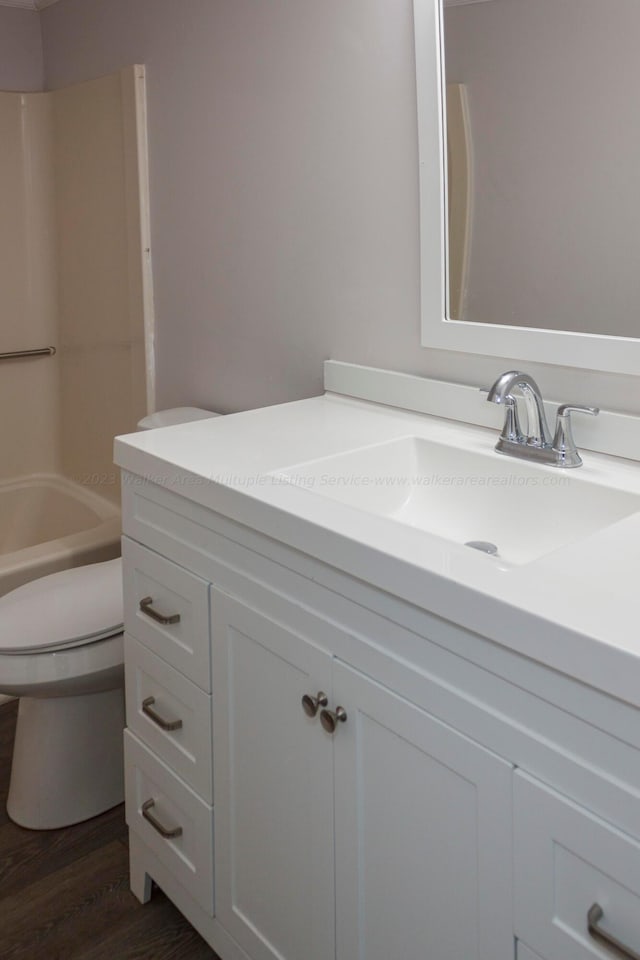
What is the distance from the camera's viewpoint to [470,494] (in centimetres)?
138

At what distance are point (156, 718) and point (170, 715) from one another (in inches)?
1.2

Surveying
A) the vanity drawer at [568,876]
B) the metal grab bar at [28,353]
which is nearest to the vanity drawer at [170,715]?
the vanity drawer at [568,876]

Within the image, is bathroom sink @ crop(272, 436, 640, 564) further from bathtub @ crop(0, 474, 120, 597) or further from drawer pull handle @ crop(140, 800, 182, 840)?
bathtub @ crop(0, 474, 120, 597)

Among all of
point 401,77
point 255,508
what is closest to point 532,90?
point 401,77

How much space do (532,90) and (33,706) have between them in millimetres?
1500

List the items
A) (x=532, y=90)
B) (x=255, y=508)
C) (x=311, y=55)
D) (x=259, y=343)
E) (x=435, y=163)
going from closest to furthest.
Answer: (x=255, y=508), (x=532, y=90), (x=435, y=163), (x=311, y=55), (x=259, y=343)

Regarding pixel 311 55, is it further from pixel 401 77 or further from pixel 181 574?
pixel 181 574

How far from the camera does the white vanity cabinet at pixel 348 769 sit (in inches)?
32.8

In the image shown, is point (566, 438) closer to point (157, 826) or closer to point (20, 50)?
point (157, 826)

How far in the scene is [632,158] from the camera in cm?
126

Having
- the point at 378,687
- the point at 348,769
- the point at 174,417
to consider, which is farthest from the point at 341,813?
the point at 174,417

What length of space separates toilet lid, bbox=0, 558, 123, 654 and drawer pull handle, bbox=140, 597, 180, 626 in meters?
0.34

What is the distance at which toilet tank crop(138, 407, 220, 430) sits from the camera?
2148 millimetres

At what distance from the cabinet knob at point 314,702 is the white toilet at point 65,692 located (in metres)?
0.76
